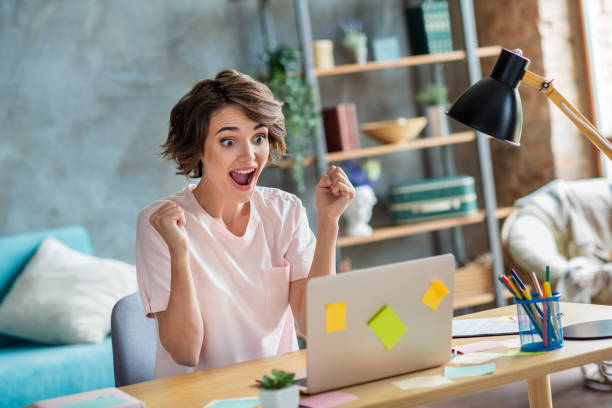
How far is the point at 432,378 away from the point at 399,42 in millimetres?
3540

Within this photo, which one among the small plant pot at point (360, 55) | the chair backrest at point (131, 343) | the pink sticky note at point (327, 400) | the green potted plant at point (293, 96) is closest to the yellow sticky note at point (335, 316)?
the pink sticky note at point (327, 400)

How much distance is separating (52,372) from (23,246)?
82 centimetres

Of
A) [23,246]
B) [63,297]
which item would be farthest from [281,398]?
[23,246]

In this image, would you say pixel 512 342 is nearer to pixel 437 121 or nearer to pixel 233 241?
pixel 233 241

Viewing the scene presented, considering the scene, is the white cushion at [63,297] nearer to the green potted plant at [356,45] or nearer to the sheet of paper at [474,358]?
the green potted plant at [356,45]

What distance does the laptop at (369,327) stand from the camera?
4.24 feet

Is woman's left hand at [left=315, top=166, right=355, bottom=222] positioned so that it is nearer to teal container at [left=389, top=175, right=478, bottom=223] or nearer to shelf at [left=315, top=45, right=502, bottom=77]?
shelf at [left=315, top=45, right=502, bottom=77]

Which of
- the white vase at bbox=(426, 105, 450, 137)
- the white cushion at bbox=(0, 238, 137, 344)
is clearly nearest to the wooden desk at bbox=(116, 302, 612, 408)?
the white cushion at bbox=(0, 238, 137, 344)

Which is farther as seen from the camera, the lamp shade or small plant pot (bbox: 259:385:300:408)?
the lamp shade

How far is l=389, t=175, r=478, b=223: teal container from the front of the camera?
4242 millimetres

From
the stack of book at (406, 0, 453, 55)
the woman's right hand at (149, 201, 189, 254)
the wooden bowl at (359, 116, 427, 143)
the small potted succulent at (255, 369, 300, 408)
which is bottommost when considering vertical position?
the small potted succulent at (255, 369, 300, 408)

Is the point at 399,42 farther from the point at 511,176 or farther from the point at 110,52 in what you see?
the point at 110,52

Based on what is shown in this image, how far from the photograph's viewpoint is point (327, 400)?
127cm

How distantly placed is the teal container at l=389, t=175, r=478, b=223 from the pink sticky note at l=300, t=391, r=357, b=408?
301cm
